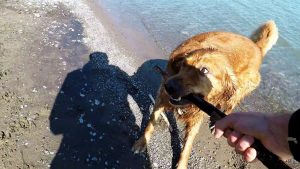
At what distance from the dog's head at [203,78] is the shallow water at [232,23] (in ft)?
10.2

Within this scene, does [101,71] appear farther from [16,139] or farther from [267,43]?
[267,43]

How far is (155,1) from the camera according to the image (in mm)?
11078

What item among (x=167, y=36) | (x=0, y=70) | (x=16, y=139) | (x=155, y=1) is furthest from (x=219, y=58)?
(x=155, y=1)

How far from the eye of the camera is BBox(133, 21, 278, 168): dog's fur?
394 cm

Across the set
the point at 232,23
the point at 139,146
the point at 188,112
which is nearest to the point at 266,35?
the point at 188,112

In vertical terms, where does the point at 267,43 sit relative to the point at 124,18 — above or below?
above

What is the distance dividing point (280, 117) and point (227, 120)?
30 centimetres

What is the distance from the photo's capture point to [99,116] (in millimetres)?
5578

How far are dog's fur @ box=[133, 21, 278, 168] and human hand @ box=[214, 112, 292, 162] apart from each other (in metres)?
1.60

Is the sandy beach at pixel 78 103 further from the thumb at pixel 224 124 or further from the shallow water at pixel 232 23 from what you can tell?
the thumb at pixel 224 124

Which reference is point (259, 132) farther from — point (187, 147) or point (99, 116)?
point (99, 116)

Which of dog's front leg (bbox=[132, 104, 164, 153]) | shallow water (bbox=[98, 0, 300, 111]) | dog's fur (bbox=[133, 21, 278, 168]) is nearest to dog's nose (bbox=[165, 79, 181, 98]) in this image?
dog's fur (bbox=[133, 21, 278, 168])

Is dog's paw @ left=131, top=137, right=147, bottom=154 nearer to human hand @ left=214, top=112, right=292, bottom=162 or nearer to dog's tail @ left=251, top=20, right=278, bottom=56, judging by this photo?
dog's tail @ left=251, top=20, right=278, bottom=56

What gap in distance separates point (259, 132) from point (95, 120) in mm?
3787
